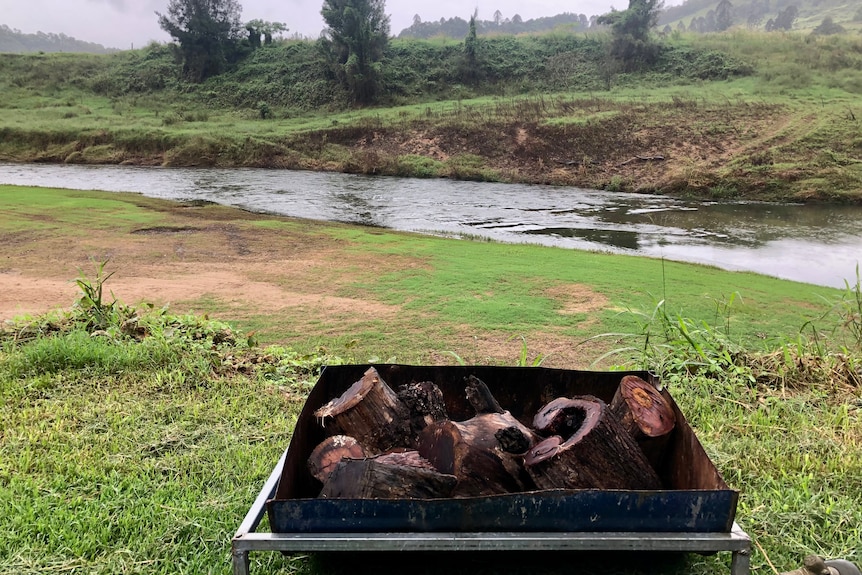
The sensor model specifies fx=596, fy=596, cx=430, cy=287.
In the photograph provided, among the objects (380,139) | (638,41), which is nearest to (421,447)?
(380,139)

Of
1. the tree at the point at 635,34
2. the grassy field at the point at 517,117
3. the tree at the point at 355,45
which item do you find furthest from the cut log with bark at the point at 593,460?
the tree at the point at 635,34

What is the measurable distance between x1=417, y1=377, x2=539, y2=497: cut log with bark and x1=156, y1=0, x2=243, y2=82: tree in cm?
4386

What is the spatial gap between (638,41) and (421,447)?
125ft

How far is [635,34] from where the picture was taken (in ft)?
117

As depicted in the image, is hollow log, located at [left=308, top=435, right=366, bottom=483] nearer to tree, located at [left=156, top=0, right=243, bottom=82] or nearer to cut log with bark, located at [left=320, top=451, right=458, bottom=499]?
cut log with bark, located at [left=320, top=451, right=458, bottom=499]

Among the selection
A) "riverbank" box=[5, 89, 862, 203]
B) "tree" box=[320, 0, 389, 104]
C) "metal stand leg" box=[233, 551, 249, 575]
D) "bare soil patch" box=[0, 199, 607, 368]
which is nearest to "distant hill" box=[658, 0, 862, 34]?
"tree" box=[320, 0, 389, 104]

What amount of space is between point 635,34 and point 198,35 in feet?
93.7

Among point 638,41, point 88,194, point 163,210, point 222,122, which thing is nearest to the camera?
point 163,210

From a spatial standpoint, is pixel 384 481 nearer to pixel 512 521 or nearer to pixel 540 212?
pixel 512 521

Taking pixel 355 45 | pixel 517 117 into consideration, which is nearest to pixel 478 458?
pixel 517 117

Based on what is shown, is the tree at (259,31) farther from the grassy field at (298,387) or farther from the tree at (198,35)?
the grassy field at (298,387)

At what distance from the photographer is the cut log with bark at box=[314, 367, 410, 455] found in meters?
2.47

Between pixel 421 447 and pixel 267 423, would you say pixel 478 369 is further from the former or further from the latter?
pixel 267 423

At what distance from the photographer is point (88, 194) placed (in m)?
17.7
